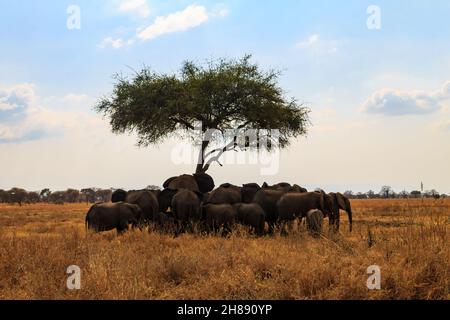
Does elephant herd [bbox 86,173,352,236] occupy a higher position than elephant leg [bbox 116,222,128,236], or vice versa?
elephant herd [bbox 86,173,352,236]

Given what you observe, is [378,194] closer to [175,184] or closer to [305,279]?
[175,184]

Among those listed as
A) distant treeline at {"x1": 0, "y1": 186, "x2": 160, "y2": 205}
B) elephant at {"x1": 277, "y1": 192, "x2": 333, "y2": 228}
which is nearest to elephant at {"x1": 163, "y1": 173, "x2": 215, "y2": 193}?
elephant at {"x1": 277, "y1": 192, "x2": 333, "y2": 228}

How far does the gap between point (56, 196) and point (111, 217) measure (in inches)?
4193

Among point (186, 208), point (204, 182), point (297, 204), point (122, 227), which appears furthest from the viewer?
point (204, 182)

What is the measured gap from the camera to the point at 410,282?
590 cm

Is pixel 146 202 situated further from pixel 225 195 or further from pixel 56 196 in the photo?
pixel 56 196

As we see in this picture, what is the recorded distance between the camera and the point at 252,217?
13.2 meters

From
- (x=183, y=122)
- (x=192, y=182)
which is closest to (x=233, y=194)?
(x=192, y=182)

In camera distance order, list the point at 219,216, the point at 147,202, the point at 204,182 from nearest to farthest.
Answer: the point at 219,216
the point at 147,202
the point at 204,182

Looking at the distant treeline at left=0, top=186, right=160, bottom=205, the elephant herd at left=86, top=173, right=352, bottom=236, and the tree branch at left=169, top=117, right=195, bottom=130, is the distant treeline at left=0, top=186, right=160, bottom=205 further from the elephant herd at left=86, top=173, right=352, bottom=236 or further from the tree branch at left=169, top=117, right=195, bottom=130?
the elephant herd at left=86, top=173, right=352, bottom=236

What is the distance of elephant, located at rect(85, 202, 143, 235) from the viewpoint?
13.1 metres

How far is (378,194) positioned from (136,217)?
382 feet

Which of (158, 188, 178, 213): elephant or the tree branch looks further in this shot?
the tree branch
